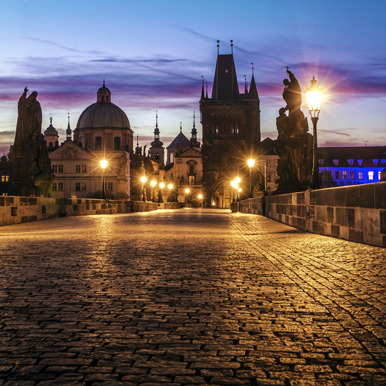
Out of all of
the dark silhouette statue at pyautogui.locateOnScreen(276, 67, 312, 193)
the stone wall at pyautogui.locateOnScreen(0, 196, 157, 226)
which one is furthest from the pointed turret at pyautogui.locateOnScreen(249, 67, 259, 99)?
the dark silhouette statue at pyautogui.locateOnScreen(276, 67, 312, 193)

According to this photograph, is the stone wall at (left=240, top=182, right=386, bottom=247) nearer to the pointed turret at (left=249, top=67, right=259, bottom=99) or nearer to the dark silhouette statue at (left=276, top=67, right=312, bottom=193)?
the dark silhouette statue at (left=276, top=67, right=312, bottom=193)

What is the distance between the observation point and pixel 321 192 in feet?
45.1

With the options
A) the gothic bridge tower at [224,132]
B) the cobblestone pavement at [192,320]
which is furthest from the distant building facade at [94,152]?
the cobblestone pavement at [192,320]

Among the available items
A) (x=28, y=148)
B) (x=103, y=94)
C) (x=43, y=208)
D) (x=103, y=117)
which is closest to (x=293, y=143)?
(x=28, y=148)

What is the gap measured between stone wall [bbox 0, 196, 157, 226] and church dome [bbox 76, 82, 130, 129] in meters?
83.2

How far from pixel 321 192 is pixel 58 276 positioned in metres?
8.33

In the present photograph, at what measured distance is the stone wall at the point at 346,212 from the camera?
986cm

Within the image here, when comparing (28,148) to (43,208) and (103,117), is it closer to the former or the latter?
(43,208)

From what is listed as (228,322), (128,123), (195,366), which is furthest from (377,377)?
(128,123)

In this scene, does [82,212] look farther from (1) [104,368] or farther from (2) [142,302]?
(1) [104,368]

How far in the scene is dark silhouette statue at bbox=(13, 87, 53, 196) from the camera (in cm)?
2005

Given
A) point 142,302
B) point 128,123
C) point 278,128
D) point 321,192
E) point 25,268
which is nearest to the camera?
point 142,302

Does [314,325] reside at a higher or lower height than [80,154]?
lower

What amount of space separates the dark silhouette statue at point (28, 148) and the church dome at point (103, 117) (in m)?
97.1
